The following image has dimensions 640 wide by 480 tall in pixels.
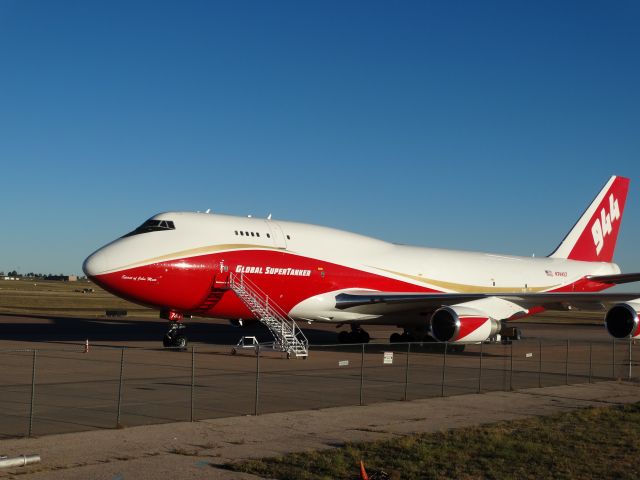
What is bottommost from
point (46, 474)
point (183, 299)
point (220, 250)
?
point (46, 474)

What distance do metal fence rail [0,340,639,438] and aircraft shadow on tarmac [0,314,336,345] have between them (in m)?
5.66

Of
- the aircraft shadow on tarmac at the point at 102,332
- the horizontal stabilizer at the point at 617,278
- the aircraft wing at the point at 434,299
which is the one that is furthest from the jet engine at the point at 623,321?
the aircraft shadow on tarmac at the point at 102,332

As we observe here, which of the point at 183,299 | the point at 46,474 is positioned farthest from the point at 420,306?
the point at 46,474

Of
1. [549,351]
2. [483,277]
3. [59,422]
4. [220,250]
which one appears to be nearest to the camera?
[59,422]

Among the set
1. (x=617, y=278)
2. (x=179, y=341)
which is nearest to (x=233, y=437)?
(x=179, y=341)

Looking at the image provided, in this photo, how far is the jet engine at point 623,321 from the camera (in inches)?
1078

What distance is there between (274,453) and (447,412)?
5590mm

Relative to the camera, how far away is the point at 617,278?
40.0 m

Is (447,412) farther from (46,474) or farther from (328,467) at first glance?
(46,474)

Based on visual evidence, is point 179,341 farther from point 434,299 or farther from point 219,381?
point 434,299

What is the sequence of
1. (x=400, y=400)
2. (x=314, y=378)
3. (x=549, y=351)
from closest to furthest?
(x=400, y=400) → (x=314, y=378) → (x=549, y=351)

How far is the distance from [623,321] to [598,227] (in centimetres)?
1964

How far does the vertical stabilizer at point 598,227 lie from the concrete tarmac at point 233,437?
1130 inches

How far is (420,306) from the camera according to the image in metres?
31.5
